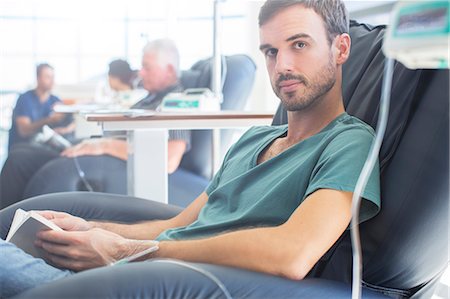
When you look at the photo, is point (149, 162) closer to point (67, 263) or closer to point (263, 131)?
point (263, 131)

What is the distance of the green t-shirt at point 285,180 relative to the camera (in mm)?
1148

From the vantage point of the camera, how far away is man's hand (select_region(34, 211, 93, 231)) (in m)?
1.46

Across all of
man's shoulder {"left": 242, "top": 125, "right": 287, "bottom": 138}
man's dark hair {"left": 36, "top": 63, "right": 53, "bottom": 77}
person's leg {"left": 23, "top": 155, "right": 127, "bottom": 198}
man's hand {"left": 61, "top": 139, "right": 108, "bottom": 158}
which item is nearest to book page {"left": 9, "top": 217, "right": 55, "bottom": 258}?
man's shoulder {"left": 242, "top": 125, "right": 287, "bottom": 138}

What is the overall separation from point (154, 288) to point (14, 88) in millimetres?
6593

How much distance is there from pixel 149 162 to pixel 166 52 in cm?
128

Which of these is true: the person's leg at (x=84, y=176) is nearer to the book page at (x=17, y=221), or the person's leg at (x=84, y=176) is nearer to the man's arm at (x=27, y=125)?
the man's arm at (x=27, y=125)

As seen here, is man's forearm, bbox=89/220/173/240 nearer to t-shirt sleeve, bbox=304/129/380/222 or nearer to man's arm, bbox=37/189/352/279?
man's arm, bbox=37/189/352/279

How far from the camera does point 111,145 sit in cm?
291

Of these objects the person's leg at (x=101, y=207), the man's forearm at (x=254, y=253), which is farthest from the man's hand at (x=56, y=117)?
the man's forearm at (x=254, y=253)

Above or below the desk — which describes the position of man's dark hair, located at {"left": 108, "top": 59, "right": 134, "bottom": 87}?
above

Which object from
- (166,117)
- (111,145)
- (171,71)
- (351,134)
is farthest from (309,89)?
(171,71)

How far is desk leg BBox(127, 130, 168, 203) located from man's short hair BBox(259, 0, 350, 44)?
78 centimetres

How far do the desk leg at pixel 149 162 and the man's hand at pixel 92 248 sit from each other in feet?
2.70

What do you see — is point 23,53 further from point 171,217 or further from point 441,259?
point 441,259
